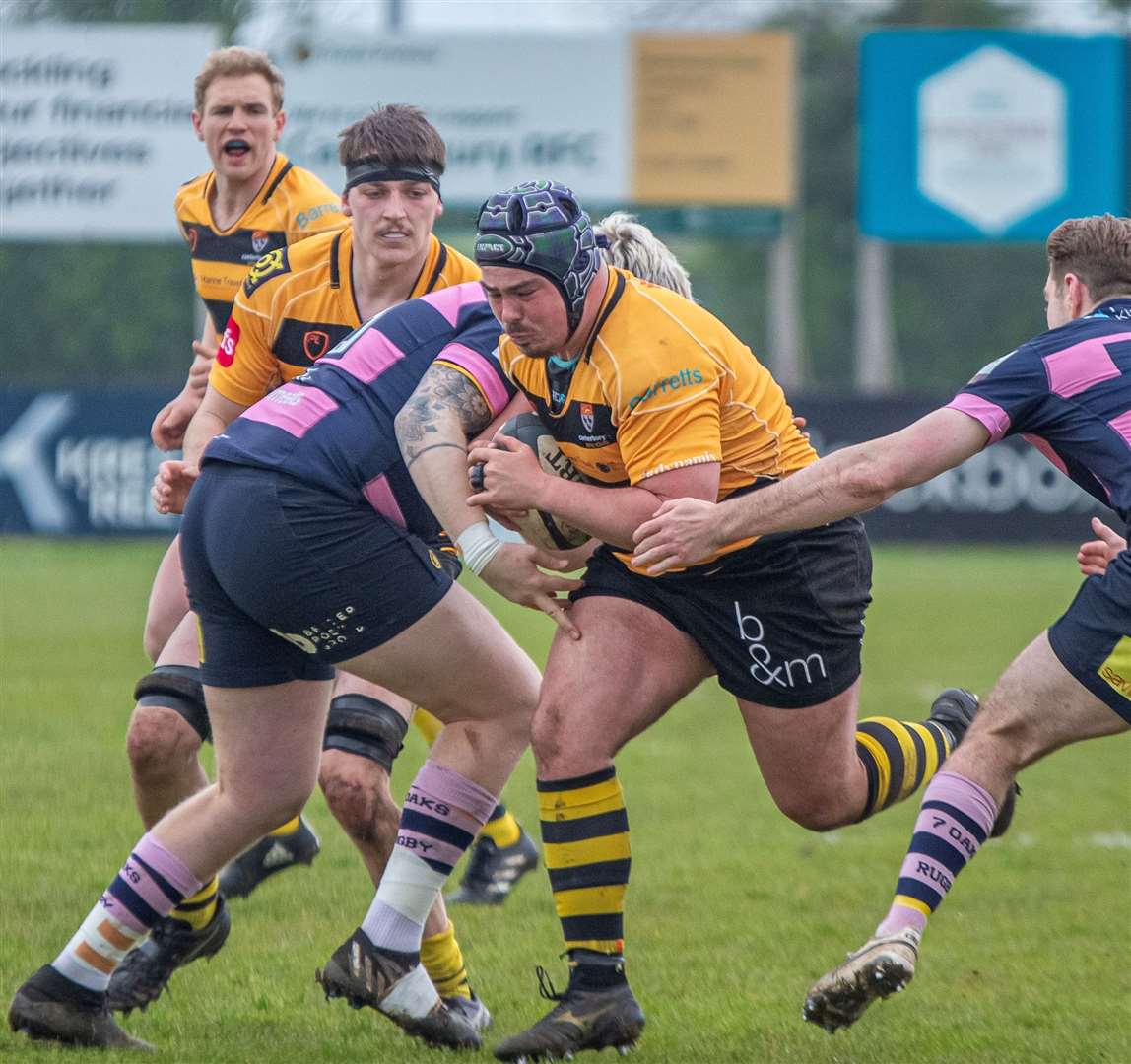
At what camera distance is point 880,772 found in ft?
17.8

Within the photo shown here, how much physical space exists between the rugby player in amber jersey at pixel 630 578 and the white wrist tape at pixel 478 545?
0.24 feet

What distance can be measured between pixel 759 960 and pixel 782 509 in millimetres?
1975

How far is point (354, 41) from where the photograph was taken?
1029 inches

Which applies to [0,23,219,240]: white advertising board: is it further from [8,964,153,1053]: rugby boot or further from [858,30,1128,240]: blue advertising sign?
[8,964,153,1053]: rugby boot

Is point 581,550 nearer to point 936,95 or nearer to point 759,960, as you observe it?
point 759,960

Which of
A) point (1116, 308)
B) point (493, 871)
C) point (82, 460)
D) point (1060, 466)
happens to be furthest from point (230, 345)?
point (82, 460)

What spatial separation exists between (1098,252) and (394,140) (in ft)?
6.29

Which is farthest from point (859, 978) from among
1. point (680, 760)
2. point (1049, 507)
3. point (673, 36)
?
point (673, 36)

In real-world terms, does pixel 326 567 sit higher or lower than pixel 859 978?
higher

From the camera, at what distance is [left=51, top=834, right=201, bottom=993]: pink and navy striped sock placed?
4.83 metres

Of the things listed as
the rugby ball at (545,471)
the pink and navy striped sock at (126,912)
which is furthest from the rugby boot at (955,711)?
the pink and navy striped sock at (126,912)

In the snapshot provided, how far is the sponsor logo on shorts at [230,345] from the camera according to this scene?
571 centimetres

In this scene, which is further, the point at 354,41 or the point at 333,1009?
the point at 354,41

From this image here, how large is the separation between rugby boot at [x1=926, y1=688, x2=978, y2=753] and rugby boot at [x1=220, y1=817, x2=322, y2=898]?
86.1 inches
